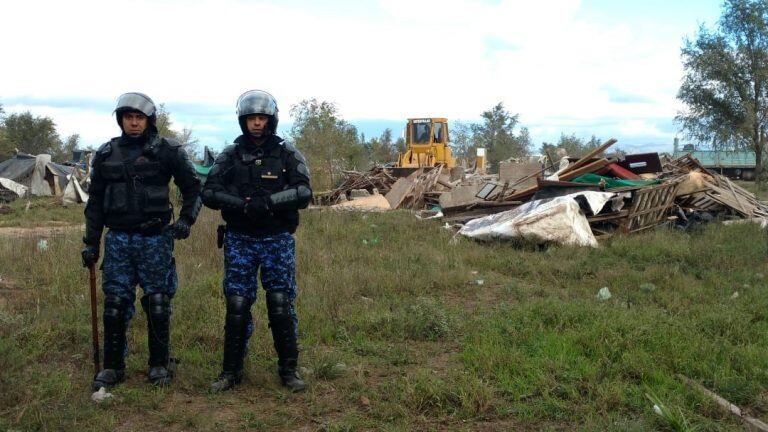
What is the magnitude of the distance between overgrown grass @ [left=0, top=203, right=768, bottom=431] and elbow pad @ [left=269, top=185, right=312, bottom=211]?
48.1 inches

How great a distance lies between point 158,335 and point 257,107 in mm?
1690

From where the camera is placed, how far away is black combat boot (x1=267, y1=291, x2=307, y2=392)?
399 cm

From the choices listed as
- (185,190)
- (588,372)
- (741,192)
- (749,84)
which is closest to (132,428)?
(185,190)

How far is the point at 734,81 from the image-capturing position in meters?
24.8

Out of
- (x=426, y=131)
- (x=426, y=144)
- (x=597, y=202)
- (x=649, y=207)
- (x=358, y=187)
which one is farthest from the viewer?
(x=426, y=131)

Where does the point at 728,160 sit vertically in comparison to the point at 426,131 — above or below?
below

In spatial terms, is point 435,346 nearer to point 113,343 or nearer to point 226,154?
point 226,154

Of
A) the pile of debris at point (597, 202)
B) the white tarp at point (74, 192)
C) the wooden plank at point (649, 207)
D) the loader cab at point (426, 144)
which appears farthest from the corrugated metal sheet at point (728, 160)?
the white tarp at point (74, 192)

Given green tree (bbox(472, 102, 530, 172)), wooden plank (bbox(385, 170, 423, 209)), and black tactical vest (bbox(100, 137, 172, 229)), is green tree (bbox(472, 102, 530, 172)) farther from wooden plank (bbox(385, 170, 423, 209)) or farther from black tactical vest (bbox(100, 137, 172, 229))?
black tactical vest (bbox(100, 137, 172, 229))

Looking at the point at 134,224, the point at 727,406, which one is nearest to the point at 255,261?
the point at 134,224

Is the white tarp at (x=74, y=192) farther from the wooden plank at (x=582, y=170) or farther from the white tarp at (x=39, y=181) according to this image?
the wooden plank at (x=582, y=170)

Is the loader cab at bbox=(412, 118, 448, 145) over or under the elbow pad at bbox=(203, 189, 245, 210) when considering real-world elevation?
over

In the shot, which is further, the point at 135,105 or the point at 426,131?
the point at 426,131

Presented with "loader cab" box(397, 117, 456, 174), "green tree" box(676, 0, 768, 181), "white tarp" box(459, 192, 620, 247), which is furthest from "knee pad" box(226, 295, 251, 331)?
"green tree" box(676, 0, 768, 181)
